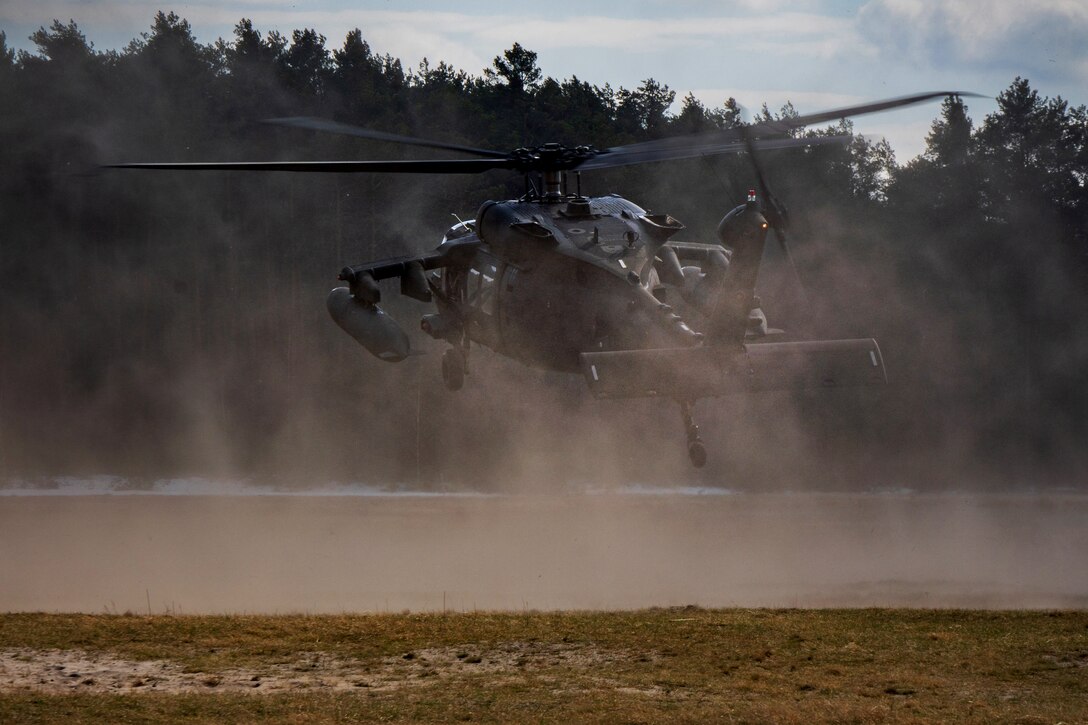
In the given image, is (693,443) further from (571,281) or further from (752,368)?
(571,281)

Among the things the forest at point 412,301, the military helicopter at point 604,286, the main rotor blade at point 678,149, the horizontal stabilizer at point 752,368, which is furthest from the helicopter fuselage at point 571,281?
the forest at point 412,301

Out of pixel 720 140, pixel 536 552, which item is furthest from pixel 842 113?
pixel 536 552

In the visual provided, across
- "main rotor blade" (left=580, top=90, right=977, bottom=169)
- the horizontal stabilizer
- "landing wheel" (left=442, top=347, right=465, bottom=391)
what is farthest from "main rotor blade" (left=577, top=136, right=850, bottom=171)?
"landing wheel" (left=442, top=347, right=465, bottom=391)

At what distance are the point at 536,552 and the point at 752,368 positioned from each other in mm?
17476

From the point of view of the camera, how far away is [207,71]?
5466cm

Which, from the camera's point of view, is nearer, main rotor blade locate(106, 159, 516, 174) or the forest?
main rotor blade locate(106, 159, 516, 174)

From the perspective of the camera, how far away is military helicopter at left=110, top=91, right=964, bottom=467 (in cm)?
1845

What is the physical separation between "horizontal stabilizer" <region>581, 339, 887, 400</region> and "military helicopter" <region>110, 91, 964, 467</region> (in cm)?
2

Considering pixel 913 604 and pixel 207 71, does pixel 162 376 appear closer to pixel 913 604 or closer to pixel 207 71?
pixel 207 71

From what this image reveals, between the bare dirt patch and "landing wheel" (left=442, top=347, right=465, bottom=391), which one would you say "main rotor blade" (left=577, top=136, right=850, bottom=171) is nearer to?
"landing wheel" (left=442, top=347, right=465, bottom=391)

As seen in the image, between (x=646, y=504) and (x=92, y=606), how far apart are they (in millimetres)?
18474

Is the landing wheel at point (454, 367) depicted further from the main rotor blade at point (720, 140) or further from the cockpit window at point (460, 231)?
the main rotor blade at point (720, 140)

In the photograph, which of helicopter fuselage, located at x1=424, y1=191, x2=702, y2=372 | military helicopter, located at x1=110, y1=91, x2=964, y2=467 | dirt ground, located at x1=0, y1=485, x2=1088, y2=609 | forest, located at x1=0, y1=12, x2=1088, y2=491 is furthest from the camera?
forest, located at x1=0, y1=12, x2=1088, y2=491

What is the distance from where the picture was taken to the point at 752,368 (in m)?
18.8
